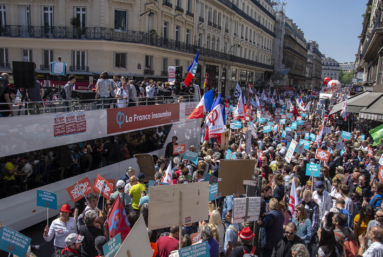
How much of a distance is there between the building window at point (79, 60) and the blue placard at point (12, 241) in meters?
20.4

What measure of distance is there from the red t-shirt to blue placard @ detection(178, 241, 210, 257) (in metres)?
0.70

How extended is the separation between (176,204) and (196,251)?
83 cm

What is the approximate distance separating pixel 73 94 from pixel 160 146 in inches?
192

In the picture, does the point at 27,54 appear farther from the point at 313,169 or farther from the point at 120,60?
the point at 313,169

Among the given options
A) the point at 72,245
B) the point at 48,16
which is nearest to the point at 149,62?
the point at 48,16

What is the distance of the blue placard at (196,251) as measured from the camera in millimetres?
4335

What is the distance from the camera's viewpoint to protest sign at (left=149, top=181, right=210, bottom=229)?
15.9 feet

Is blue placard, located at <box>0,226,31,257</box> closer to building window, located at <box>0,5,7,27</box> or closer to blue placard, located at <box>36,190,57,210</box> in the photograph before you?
blue placard, located at <box>36,190,57,210</box>

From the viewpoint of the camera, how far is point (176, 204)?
501 centimetres

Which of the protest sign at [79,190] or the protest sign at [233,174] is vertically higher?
the protest sign at [233,174]

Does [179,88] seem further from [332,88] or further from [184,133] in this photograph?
[332,88]

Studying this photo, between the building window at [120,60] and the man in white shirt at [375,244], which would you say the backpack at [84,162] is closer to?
the man in white shirt at [375,244]

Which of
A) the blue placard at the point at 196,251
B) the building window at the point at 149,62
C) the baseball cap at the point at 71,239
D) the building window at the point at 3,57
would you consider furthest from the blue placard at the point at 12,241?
the building window at the point at 3,57

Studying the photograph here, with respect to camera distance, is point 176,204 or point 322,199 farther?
point 322,199
